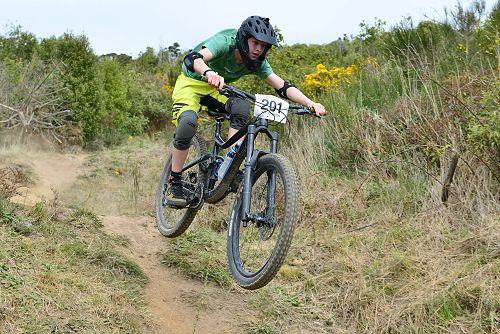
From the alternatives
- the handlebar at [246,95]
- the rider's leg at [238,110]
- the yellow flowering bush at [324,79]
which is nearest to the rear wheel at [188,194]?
the rider's leg at [238,110]

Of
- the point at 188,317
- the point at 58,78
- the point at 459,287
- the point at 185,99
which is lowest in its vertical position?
the point at 188,317

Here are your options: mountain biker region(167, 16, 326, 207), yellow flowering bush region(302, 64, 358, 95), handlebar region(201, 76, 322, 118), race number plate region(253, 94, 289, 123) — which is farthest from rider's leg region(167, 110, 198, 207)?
yellow flowering bush region(302, 64, 358, 95)

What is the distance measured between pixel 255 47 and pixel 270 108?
0.60m

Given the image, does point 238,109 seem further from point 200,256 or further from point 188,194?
point 200,256

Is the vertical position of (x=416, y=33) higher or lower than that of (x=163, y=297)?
higher

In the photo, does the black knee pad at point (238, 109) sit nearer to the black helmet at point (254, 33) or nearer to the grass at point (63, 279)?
the black helmet at point (254, 33)

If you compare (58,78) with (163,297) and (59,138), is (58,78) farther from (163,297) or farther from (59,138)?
(163,297)

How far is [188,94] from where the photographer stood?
570cm

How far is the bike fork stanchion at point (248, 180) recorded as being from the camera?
15.3ft

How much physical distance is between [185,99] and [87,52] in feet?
42.6

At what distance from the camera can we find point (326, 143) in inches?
372

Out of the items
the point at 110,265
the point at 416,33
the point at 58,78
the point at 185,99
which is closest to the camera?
the point at 185,99

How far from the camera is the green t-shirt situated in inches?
207

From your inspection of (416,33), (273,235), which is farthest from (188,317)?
(416,33)
